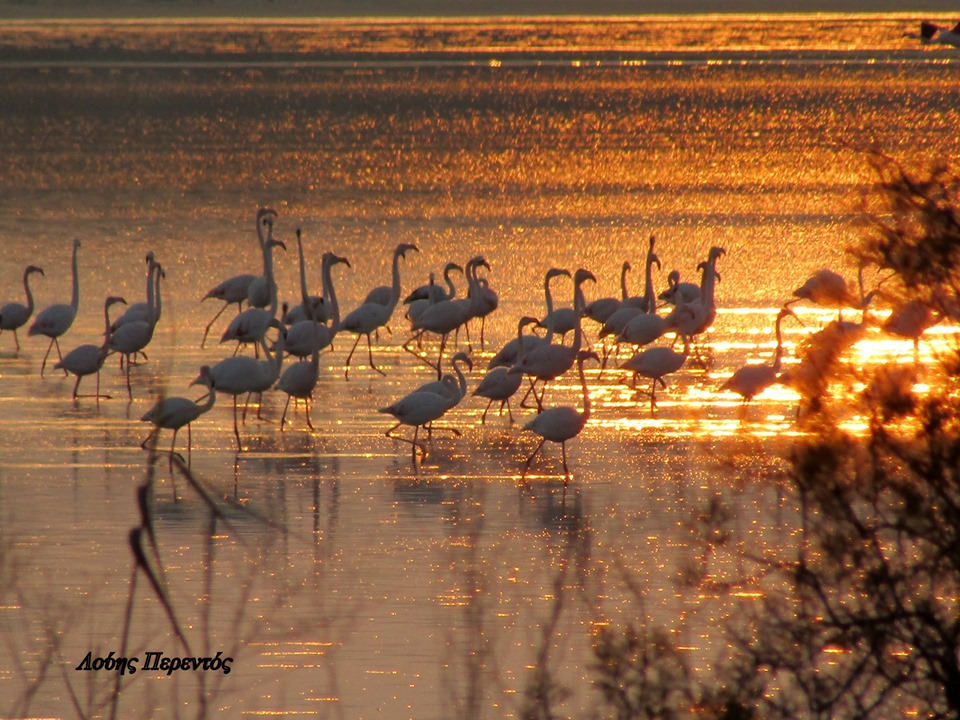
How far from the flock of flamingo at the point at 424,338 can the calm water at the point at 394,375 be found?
27 cm

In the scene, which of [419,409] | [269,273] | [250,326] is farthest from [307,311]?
[419,409]

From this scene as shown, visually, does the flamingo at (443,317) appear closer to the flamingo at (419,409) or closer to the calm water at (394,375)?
the calm water at (394,375)

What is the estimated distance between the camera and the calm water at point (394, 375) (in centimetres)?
639

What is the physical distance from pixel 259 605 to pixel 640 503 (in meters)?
2.52

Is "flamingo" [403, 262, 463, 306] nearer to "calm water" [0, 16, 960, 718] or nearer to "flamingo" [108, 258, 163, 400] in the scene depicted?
"calm water" [0, 16, 960, 718]

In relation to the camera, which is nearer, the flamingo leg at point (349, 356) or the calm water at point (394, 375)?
the calm water at point (394, 375)

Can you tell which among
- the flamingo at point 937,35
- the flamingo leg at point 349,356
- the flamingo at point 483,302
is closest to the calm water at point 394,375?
the flamingo leg at point 349,356

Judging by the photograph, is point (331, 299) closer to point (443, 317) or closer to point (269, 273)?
point (269, 273)

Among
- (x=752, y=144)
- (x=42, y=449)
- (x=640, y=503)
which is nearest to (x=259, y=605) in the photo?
(x=640, y=503)

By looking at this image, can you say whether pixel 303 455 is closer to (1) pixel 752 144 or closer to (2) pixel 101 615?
(2) pixel 101 615

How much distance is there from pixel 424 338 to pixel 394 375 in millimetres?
1952

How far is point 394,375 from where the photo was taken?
12.6 metres

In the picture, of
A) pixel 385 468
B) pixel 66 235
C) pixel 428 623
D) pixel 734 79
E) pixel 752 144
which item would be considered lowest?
pixel 428 623

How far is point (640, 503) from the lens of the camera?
872cm
